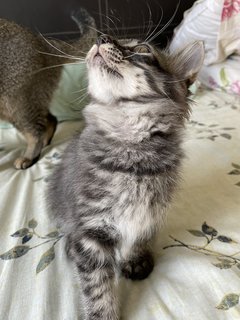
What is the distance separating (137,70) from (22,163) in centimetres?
82

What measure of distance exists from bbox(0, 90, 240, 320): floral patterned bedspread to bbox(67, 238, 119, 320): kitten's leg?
4 cm

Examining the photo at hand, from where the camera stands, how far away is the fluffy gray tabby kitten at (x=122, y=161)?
2.62 ft

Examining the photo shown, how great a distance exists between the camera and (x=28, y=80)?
1.56 m

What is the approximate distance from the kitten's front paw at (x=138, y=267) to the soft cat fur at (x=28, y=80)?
732 millimetres

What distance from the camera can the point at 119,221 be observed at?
805 mm

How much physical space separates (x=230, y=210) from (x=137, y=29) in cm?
123

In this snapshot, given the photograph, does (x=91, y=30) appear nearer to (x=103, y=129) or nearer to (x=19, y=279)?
(x=103, y=129)

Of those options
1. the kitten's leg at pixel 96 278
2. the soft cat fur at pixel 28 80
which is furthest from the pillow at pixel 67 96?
the kitten's leg at pixel 96 278

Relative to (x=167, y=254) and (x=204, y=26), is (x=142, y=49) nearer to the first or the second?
(x=167, y=254)

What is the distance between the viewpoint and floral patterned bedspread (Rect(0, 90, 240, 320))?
0.77 m

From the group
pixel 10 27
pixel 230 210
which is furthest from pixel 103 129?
pixel 10 27

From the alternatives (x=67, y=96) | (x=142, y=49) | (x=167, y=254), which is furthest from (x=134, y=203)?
(x=67, y=96)

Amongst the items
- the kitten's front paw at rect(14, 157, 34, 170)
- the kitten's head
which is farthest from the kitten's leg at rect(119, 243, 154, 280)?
the kitten's front paw at rect(14, 157, 34, 170)

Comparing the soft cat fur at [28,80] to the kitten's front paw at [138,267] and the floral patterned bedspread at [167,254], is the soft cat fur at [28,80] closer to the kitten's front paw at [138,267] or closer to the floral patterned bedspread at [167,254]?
the floral patterned bedspread at [167,254]
